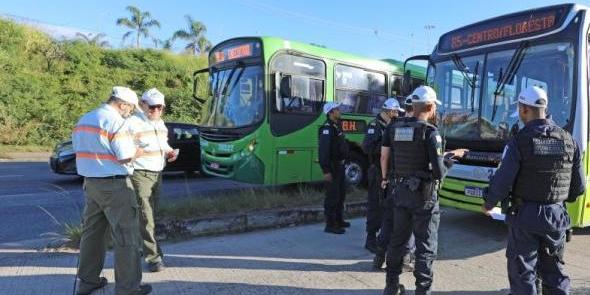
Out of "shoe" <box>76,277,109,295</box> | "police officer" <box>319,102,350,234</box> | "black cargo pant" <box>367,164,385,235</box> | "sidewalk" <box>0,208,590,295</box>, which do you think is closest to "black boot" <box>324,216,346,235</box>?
"police officer" <box>319,102,350,234</box>

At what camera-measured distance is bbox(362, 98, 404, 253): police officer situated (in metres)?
5.82

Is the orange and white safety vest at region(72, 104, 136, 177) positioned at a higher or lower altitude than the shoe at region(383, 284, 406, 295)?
higher

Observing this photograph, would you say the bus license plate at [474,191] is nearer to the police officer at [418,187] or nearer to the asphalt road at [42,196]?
the police officer at [418,187]

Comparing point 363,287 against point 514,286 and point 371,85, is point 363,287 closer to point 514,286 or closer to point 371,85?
point 514,286

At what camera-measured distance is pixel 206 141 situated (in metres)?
10.1

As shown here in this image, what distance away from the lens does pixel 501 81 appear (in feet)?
21.5

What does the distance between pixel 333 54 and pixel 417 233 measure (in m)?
6.73

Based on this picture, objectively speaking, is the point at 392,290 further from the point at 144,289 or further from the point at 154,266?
the point at 154,266

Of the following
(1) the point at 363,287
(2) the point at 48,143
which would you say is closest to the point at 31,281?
(1) the point at 363,287

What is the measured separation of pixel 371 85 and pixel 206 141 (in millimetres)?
3926

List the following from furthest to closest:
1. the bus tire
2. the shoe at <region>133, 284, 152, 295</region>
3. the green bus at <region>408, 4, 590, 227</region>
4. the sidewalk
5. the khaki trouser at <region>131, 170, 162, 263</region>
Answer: the bus tire, the green bus at <region>408, 4, 590, 227</region>, the khaki trouser at <region>131, 170, 162, 263</region>, the sidewalk, the shoe at <region>133, 284, 152, 295</region>

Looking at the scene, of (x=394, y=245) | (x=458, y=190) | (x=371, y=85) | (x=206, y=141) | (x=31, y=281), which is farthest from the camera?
(x=371, y=85)

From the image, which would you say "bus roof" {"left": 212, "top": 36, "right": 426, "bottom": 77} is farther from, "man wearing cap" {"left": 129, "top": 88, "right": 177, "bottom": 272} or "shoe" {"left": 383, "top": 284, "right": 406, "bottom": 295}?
"shoe" {"left": 383, "top": 284, "right": 406, "bottom": 295}

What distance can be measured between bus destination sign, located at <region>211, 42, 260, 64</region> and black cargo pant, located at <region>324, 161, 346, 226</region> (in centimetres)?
337
